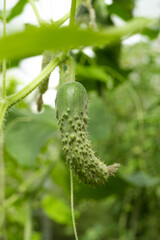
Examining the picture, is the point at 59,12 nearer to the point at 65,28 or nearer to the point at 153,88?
the point at 65,28

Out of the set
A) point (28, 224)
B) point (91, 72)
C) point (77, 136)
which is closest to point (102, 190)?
point (28, 224)

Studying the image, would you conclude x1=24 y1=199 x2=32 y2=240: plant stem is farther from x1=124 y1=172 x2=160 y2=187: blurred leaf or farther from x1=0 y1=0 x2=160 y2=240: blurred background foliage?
x1=124 y1=172 x2=160 y2=187: blurred leaf

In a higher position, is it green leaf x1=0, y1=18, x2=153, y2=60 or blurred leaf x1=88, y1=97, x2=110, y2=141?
blurred leaf x1=88, y1=97, x2=110, y2=141

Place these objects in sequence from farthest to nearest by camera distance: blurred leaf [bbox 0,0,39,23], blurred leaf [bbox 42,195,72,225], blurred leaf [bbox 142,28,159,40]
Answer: blurred leaf [bbox 42,195,72,225], blurred leaf [bbox 142,28,159,40], blurred leaf [bbox 0,0,39,23]

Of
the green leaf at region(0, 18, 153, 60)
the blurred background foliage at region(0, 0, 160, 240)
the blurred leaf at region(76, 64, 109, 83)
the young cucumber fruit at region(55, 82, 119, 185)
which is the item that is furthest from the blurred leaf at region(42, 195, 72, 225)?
the green leaf at region(0, 18, 153, 60)

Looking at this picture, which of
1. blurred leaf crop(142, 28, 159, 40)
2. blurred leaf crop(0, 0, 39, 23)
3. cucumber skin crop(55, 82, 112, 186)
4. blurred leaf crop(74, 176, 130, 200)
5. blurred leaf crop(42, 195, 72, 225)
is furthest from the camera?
blurred leaf crop(42, 195, 72, 225)

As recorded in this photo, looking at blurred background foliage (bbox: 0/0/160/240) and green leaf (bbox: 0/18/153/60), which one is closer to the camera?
green leaf (bbox: 0/18/153/60)

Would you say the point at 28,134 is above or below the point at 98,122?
below

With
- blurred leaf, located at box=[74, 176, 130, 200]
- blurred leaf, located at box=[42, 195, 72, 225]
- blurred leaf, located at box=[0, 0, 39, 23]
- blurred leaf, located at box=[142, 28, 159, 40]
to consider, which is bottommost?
blurred leaf, located at box=[74, 176, 130, 200]

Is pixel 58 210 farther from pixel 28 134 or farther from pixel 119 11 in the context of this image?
pixel 119 11
